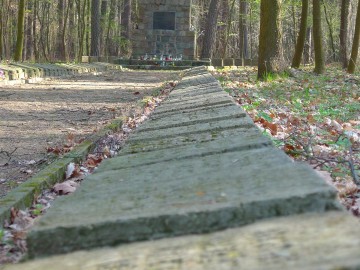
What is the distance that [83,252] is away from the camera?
1413 millimetres

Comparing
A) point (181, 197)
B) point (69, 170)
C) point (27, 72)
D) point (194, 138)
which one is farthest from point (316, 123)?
point (27, 72)

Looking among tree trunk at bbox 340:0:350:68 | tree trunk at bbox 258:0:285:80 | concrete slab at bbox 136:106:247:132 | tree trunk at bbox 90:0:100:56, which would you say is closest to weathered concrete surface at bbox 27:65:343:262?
concrete slab at bbox 136:106:247:132

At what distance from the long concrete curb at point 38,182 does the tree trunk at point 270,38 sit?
26.0 feet

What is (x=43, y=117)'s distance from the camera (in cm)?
765

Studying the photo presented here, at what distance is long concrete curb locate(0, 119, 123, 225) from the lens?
313 cm

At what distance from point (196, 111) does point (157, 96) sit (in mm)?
5527

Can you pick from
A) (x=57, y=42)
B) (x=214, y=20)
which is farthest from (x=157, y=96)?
(x=57, y=42)

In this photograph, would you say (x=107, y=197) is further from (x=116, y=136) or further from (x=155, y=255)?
(x=116, y=136)

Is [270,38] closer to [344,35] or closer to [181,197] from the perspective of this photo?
[344,35]

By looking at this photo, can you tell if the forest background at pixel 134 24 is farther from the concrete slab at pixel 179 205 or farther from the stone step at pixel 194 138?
the concrete slab at pixel 179 205

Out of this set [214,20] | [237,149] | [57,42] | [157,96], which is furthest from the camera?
[57,42]

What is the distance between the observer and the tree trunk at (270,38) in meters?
12.3

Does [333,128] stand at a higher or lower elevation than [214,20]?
lower

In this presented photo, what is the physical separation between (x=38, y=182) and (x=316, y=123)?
3.42m
